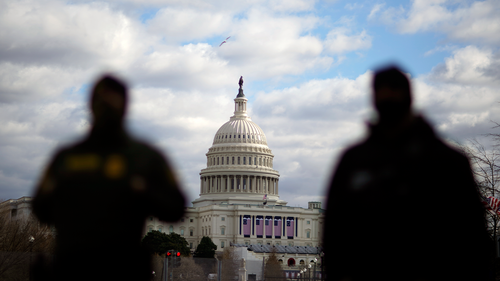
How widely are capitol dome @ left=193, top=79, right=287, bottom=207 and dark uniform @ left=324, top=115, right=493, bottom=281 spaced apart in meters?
183

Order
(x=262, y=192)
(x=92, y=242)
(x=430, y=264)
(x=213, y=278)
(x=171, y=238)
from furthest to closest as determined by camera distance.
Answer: (x=262, y=192) → (x=171, y=238) → (x=213, y=278) → (x=92, y=242) → (x=430, y=264)

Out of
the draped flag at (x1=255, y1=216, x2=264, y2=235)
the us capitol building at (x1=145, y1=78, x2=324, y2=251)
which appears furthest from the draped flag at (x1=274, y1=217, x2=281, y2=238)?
the draped flag at (x1=255, y1=216, x2=264, y2=235)

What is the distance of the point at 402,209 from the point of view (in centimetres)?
514

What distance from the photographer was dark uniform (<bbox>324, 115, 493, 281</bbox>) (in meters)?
5.04

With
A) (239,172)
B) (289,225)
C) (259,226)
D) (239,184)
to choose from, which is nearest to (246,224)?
(259,226)

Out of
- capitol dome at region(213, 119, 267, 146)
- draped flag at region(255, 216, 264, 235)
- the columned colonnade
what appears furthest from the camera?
capitol dome at region(213, 119, 267, 146)

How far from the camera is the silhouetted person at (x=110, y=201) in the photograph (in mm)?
5668

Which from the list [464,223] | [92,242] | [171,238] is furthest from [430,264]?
[171,238]

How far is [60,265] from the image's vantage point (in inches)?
225

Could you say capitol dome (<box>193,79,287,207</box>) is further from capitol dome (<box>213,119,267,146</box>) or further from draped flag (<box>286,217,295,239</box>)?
draped flag (<box>286,217,295,239</box>)

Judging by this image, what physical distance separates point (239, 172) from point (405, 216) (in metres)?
186

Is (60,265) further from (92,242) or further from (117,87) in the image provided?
(117,87)

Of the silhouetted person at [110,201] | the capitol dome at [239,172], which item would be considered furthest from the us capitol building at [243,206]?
the silhouetted person at [110,201]

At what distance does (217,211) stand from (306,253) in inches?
1352
